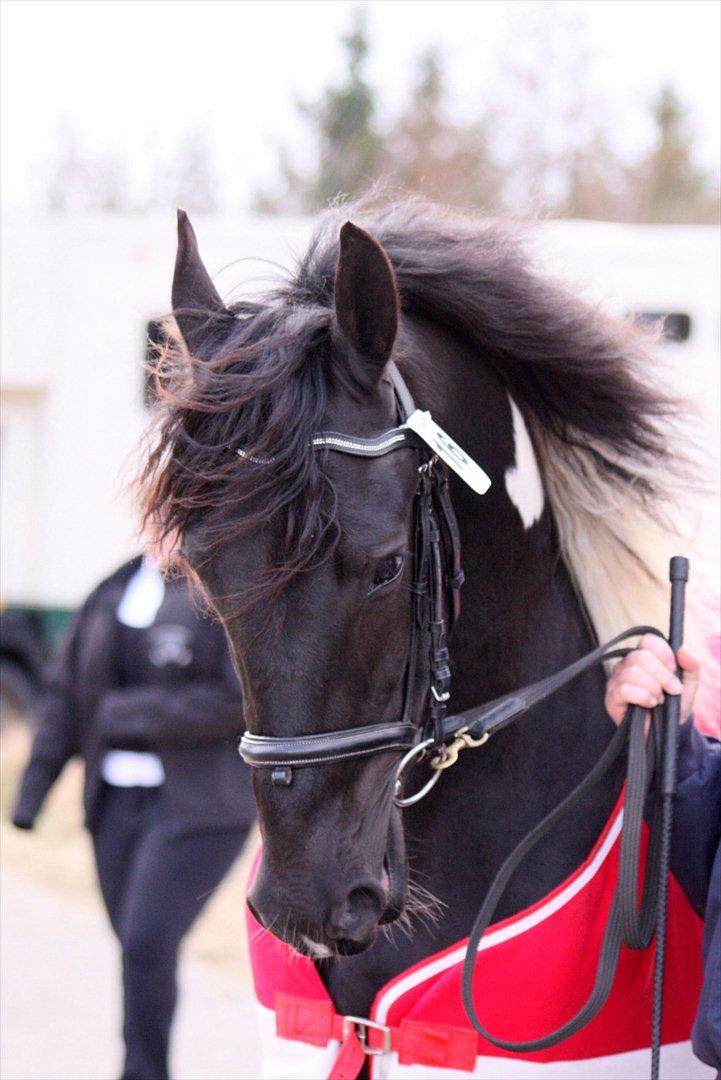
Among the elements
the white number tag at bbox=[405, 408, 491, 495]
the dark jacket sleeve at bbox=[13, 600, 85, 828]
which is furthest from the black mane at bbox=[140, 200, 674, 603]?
the dark jacket sleeve at bbox=[13, 600, 85, 828]

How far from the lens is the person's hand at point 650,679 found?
2.12 meters

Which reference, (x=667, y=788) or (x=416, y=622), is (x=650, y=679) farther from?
(x=416, y=622)

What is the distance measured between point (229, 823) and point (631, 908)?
226 cm

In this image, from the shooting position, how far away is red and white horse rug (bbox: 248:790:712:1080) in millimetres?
2064

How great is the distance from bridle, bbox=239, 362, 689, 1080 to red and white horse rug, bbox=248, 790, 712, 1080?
0.18ft

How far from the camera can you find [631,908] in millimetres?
2033

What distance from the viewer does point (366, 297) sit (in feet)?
5.98

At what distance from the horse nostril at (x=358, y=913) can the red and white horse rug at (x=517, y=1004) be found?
0.35 metres

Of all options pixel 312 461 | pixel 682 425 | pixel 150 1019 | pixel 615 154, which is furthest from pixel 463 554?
pixel 615 154

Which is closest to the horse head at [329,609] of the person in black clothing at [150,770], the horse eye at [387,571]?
the horse eye at [387,571]

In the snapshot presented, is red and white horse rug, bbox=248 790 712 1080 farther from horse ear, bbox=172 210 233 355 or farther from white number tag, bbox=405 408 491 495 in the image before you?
horse ear, bbox=172 210 233 355

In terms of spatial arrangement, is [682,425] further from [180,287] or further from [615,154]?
[615,154]

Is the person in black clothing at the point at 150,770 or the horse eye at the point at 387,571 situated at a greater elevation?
the horse eye at the point at 387,571

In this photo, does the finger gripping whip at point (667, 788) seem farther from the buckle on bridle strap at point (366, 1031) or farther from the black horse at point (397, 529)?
the buckle on bridle strap at point (366, 1031)
